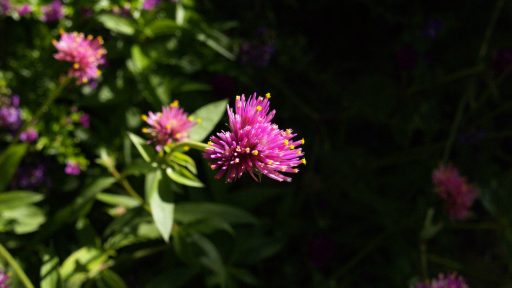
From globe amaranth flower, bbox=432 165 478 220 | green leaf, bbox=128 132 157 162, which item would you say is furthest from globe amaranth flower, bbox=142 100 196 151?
globe amaranth flower, bbox=432 165 478 220

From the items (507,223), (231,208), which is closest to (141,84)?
(231,208)

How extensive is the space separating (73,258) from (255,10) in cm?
166

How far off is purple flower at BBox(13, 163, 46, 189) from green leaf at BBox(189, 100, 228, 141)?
0.92 metres

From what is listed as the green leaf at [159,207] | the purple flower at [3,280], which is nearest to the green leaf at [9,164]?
the purple flower at [3,280]

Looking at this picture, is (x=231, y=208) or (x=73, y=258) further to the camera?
(x=231, y=208)

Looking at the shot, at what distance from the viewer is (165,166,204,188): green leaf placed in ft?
4.85

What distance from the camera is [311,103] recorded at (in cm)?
285

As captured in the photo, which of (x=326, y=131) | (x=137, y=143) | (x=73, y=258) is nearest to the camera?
(x=137, y=143)

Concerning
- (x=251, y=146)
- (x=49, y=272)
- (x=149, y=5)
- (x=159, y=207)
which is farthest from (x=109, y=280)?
(x=149, y=5)

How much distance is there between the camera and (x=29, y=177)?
213 centimetres

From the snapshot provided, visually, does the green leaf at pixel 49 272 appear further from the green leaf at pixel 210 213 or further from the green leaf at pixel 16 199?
the green leaf at pixel 210 213

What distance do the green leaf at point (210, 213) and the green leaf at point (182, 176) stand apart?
0.46m

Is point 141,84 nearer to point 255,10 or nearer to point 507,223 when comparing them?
point 255,10

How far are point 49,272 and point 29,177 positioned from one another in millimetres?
578
